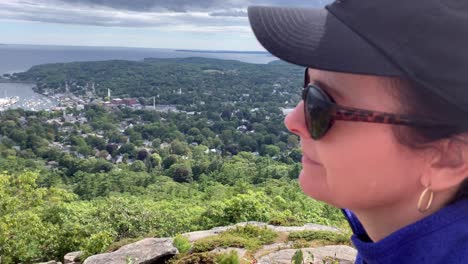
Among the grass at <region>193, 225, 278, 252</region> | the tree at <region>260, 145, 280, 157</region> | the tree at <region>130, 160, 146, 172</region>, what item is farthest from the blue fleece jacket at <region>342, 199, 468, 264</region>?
the tree at <region>260, 145, 280, 157</region>

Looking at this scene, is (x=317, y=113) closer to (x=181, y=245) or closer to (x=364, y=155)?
(x=364, y=155)

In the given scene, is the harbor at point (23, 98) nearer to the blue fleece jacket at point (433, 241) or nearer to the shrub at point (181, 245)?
the shrub at point (181, 245)

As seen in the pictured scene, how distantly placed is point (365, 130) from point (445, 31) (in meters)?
0.20

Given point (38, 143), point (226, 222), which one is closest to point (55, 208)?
point (226, 222)

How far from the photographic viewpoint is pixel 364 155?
2.55 feet

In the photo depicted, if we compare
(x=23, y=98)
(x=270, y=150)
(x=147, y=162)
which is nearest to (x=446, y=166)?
(x=147, y=162)

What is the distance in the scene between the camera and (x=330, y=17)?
30.2 inches

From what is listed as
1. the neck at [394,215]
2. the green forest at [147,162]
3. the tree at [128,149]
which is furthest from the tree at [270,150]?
the neck at [394,215]

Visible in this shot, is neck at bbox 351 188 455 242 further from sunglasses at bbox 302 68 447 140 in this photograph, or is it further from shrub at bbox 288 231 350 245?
shrub at bbox 288 231 350 245

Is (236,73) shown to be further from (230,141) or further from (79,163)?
(79,163)

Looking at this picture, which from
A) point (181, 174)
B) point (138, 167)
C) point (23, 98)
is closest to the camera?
point (181, 174)

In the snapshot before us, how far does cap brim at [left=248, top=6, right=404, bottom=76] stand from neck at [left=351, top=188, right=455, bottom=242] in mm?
250

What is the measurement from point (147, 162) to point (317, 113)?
3531 centimetres

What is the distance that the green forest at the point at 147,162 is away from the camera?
29.8 feet
